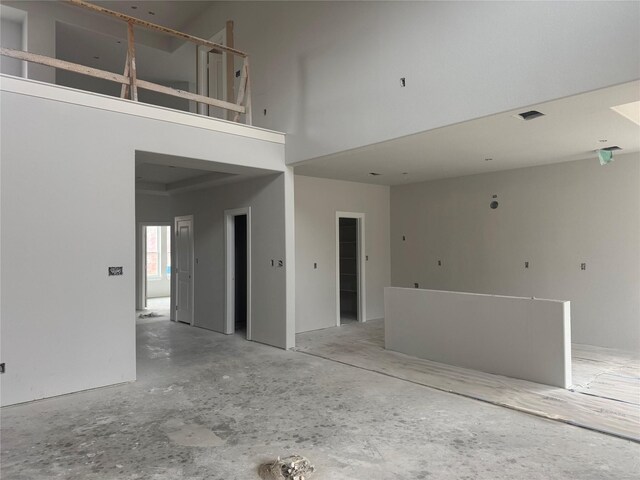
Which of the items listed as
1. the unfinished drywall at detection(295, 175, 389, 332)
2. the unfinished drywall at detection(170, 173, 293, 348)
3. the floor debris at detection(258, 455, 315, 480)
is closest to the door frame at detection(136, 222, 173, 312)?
the unfinished drywall at detection(170, 173, 293, 348)

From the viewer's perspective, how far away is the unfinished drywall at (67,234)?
3755mm

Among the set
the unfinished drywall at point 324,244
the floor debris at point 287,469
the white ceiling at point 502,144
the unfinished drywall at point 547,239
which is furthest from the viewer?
the unfinished drywall at point 324,244

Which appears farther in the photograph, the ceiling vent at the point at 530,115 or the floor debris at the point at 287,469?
the ceiling vent at the point at 530,115

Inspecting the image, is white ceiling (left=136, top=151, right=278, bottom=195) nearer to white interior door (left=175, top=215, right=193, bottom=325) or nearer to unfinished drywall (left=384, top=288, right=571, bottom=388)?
white interior door (left=175, top=215, right=193, bottom=325)

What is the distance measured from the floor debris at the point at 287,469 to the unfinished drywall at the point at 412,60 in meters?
3.22

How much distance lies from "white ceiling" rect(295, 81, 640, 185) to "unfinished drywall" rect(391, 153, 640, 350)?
337 mm

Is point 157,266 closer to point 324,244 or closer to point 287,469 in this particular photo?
point 324,244

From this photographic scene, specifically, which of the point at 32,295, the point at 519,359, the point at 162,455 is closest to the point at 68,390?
the point at 32,295

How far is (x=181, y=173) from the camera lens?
6898 millimetres

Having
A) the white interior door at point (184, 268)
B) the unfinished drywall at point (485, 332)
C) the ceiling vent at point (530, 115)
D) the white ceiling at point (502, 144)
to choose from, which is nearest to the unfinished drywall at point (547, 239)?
the white ceiling at point (502, 144)

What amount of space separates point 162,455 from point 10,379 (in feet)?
6.21

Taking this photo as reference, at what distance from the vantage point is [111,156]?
14.2 feet

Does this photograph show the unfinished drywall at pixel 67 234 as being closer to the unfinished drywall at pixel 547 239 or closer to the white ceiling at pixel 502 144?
the white ceiling at pixel 502 144

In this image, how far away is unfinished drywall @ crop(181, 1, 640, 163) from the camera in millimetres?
3152
